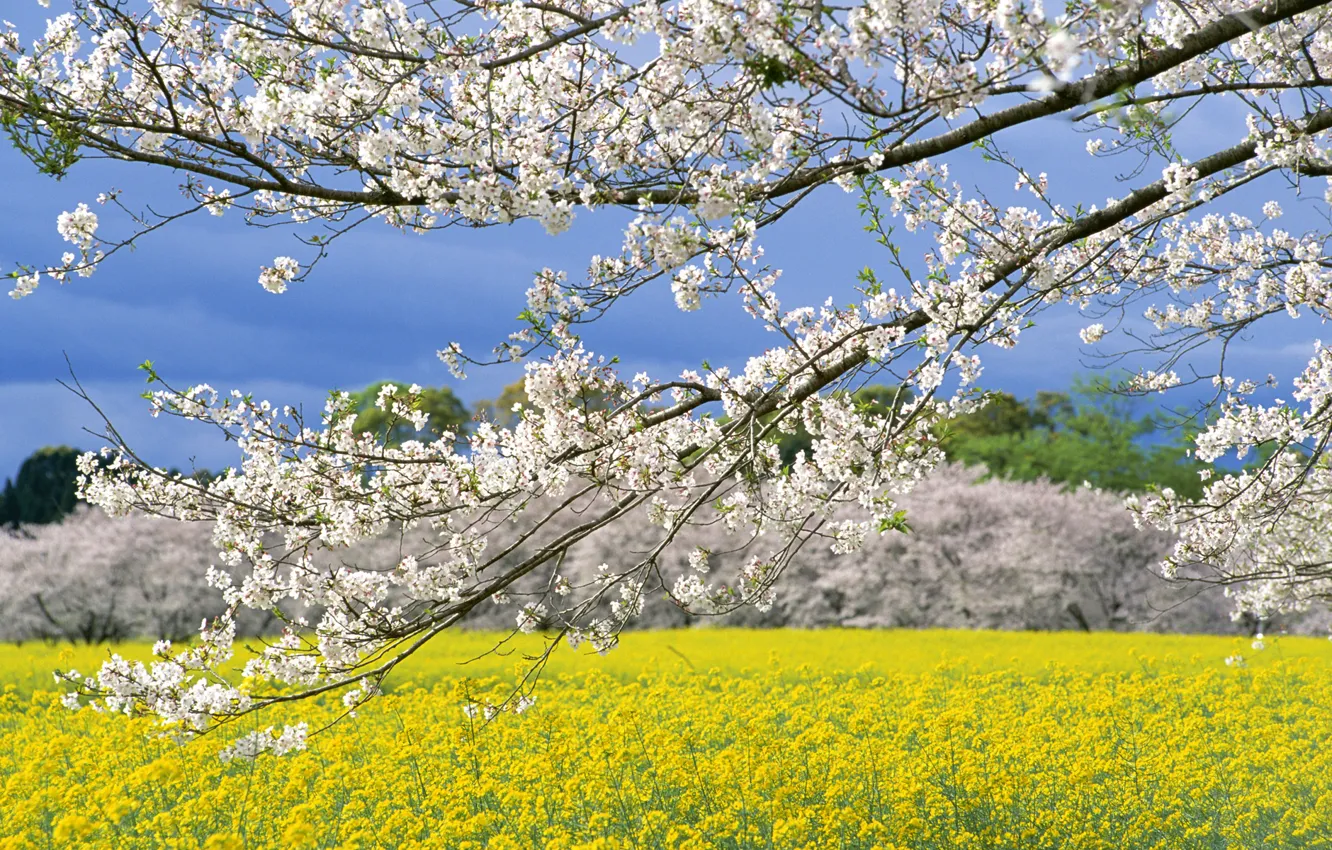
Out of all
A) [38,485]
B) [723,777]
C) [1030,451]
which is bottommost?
[723,777]

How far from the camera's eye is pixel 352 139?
4828mm

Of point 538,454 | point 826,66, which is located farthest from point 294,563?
point 826,66

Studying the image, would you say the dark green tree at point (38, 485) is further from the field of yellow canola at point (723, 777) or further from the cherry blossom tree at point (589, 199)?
the cherry blossom tree at point (589, 199)

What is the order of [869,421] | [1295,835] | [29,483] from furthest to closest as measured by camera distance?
1. [29,483]
2. [1295,835]
3. [869,421]

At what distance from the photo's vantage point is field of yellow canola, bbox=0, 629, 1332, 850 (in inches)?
265

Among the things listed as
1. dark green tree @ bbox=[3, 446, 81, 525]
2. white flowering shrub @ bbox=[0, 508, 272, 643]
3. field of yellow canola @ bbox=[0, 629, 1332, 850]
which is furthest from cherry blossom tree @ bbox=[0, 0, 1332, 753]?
dark green tree @ bbox=[3, 446, 81, 525]

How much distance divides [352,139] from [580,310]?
51.7 inches

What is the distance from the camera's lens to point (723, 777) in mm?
7039

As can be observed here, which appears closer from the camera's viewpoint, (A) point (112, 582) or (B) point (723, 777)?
(B) point (723, 777)

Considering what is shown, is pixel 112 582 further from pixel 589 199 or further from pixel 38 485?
pixel 589 199

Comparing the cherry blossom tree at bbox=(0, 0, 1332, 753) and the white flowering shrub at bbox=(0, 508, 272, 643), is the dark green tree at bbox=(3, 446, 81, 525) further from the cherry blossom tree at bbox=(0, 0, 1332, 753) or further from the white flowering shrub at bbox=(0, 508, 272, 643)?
the cherry blossom tree at bbox=(0, 0, 1332, 753)

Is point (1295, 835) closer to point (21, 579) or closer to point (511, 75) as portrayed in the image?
point (511, 75)

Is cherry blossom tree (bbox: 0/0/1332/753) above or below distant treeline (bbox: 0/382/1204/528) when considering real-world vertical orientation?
below

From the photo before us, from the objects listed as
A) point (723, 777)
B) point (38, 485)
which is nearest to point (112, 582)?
point (38, 485)
